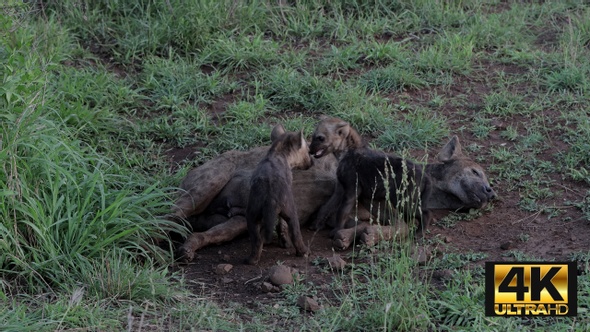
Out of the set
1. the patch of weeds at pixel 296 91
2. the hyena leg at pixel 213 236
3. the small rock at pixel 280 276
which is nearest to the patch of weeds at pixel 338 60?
the patch of weeds at pixel 296 91

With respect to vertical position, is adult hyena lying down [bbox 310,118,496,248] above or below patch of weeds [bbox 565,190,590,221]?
above

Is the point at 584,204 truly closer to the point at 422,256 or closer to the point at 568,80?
the point at 422,256

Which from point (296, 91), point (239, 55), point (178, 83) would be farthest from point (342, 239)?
point (239, 55)

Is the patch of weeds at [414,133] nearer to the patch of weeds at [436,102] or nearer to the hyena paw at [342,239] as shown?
the patch of weeds at [436,102]

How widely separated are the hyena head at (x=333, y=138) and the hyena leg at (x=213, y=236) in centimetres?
72

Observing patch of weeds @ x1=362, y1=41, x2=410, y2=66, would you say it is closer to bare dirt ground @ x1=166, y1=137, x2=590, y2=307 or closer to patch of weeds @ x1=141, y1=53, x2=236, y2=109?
patch of weeds @ x1=141, y1=53, x2=236, y2=109

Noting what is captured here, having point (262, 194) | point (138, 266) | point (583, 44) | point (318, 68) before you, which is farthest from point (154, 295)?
point (583, 44)

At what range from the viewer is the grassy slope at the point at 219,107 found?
5.21 meters

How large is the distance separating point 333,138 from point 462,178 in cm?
101

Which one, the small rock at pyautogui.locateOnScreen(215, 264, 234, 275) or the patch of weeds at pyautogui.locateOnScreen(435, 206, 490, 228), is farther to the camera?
the patch of weeds at pyautogui.locateOnScreen(435, 206, 490, 228)

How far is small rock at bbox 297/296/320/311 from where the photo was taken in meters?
5.20

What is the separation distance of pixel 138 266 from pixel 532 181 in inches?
120

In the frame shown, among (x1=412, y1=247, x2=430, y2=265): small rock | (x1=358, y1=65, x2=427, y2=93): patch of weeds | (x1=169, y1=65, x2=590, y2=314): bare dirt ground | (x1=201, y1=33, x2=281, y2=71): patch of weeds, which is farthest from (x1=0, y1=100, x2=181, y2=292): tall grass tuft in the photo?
(x1=358, y1=65, x2=427, y2=93): patch of weeds

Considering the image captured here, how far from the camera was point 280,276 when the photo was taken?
5551 millimetres
